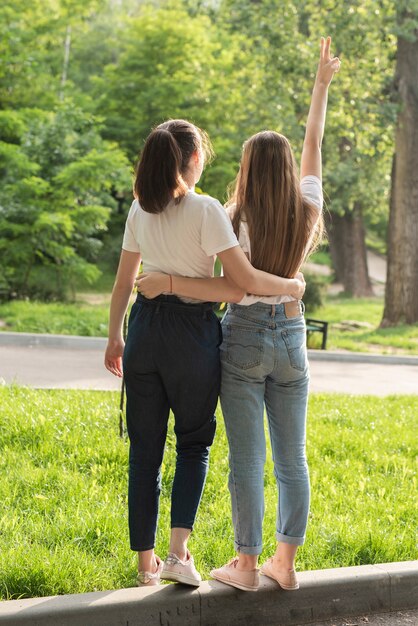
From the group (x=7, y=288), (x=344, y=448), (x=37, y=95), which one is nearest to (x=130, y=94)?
(x=37, y=95)


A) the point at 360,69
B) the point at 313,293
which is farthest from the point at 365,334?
the point at 360,69

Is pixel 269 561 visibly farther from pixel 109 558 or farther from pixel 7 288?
pixel 7 288

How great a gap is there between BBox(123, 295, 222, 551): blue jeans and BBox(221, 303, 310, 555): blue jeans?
0.08m

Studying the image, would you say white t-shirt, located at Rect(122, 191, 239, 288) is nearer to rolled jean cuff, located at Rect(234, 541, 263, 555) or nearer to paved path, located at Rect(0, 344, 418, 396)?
rolled jean cuff, located at Rect(234, 541, 263, 555)

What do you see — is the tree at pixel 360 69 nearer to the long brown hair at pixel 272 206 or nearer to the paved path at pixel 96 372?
the paved path at pixel 96 372

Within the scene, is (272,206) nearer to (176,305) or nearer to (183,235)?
(183,235)

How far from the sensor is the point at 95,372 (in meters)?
11.0

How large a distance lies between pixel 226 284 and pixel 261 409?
1.74 feet

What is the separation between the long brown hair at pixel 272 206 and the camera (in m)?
3.61

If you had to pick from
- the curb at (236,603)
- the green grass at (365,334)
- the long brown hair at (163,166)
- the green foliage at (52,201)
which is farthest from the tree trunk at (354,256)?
the long brown hair at (163,166)

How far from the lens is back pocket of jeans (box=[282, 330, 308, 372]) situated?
12.0 ft

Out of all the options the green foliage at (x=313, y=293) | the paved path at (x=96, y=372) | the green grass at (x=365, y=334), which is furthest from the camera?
the green foliage at (x=313, y=293)

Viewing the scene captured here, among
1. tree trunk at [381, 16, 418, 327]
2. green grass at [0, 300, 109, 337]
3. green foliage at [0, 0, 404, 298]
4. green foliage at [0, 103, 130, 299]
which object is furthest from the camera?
tree trunk at [381, 16, 418, 327]

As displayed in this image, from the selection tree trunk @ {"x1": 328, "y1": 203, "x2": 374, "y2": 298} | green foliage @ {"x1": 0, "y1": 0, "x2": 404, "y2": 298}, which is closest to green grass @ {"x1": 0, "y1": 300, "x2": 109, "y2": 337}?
green foliage @ {"x1": 0, "y1": 0, "x2": 404, "y2": 298}
